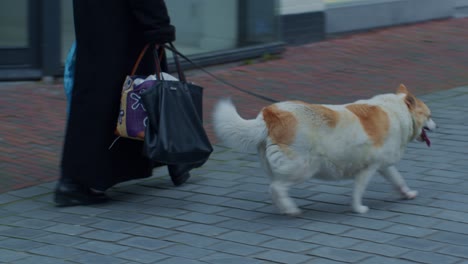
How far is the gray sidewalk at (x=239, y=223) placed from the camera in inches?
205

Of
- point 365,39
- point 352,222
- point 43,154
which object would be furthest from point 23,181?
point 365,39

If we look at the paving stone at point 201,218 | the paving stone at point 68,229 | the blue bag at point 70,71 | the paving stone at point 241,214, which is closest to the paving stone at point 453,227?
the paving stone at point 241,214

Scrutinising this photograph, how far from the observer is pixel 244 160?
7.54 metres

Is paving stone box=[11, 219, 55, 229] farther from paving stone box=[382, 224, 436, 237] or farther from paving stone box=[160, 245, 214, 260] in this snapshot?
paving stone box=[382, 224, 436, 237]

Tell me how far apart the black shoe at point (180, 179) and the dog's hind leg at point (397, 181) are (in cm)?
149

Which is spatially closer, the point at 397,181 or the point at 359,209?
the point at 359,209

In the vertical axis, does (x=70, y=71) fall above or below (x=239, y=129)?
above

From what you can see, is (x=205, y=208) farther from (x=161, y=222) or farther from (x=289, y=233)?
(x=289, y=233)

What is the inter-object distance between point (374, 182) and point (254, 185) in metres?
0.90

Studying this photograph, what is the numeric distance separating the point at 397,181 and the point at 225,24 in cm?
605

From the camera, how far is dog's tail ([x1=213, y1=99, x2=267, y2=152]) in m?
5.74

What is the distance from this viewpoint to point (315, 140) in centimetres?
568

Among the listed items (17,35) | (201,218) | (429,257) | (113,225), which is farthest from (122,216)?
(17,35)

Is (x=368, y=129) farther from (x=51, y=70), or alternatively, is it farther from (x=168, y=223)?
(x=51, y=70)
